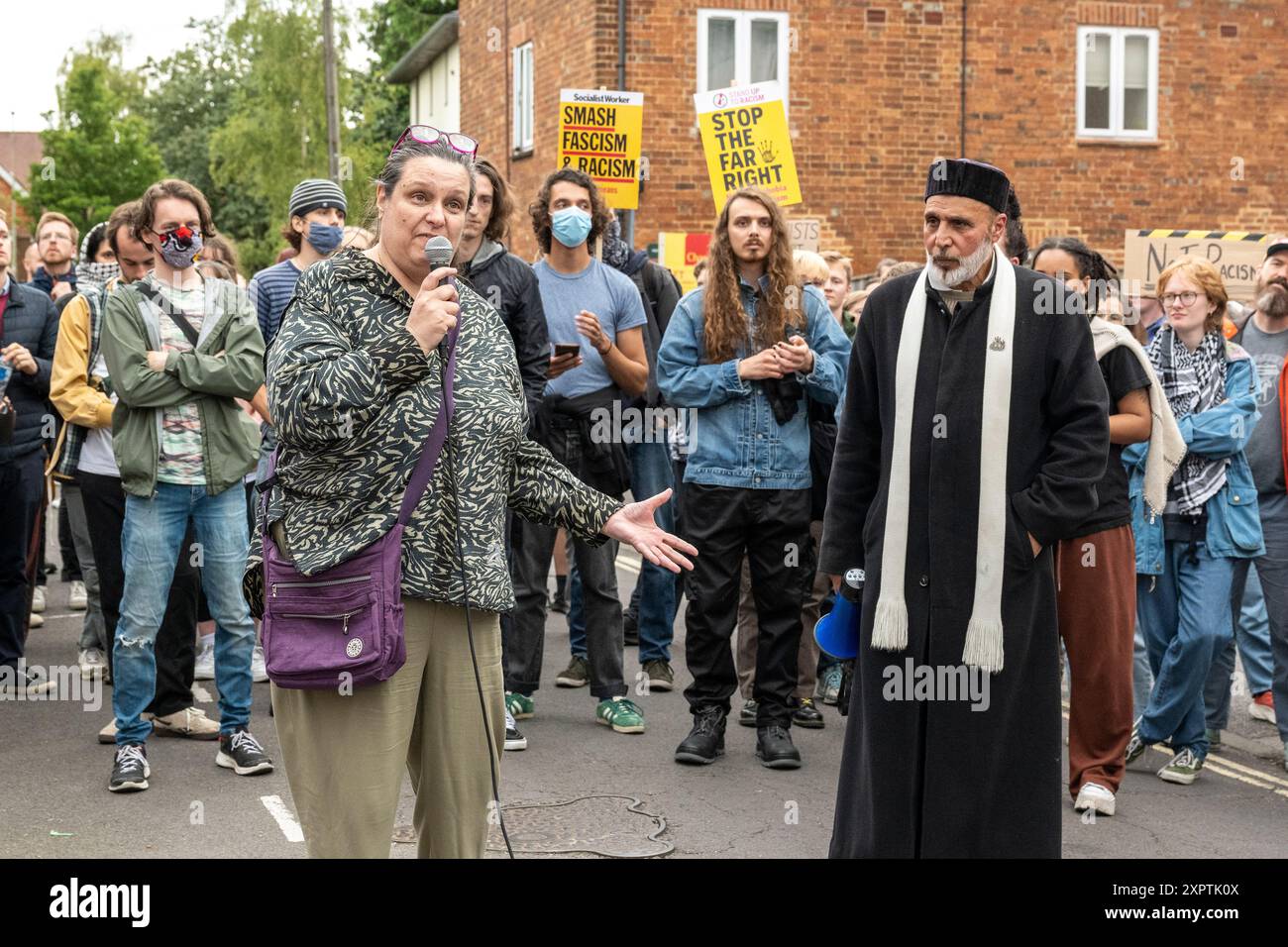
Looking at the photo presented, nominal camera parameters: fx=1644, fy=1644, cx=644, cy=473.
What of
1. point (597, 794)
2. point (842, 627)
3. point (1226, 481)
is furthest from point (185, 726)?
point (1226, 481)

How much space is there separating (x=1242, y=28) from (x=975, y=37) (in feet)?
13.3

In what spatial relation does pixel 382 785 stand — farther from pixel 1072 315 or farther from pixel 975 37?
pixel 975 37

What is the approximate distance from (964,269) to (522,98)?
21.0 m

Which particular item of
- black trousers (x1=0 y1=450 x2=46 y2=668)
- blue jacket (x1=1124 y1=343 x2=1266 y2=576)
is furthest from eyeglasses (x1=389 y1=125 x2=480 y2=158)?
black trousers (x1=0 y1=450 x2=46 y2=668)

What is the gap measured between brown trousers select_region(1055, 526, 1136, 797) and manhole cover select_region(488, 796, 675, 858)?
5.97ft

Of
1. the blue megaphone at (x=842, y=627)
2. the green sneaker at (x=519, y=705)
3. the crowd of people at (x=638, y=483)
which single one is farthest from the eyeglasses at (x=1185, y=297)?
the green sneaker at (x=519, y=705)

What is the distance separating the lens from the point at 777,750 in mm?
7418

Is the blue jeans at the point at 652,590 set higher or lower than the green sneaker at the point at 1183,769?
higher

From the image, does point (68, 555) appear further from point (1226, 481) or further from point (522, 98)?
point (522, 98)

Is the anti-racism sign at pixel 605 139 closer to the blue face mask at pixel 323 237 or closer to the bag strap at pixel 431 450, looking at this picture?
the blue face mask at pixel 323 237

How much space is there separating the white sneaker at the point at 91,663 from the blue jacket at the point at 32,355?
1.27 m

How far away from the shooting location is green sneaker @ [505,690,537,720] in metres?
8.09

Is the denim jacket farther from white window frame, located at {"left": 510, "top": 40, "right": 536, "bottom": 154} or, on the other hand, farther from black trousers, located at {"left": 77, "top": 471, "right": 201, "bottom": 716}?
white window frame, located at {"left": 510, "top": 40, "right": 536, "bottom": 154}

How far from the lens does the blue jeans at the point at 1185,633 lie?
7418mm
